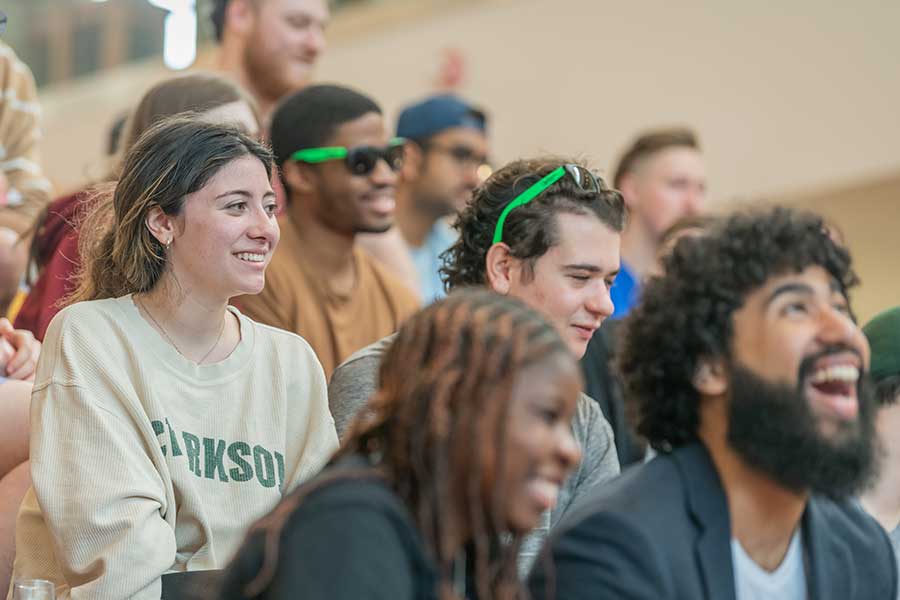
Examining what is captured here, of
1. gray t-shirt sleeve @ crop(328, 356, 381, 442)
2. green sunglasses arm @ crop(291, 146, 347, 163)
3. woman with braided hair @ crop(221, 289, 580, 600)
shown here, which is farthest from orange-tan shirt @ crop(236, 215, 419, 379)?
woman with braided hair @ crop(221, 289, 580, 600)

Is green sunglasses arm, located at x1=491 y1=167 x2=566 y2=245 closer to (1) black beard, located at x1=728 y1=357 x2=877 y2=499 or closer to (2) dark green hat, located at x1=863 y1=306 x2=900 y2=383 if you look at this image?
(2) dark green hat, located at x1=863 y1=306 x2=900 y2=383

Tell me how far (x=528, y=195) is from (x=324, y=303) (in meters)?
0.83

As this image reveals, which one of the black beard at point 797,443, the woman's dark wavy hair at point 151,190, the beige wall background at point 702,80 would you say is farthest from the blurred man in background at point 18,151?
the beige wall background at point 702,80

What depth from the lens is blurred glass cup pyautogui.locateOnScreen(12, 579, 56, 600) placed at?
2.34 meters

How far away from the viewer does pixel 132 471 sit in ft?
8.21

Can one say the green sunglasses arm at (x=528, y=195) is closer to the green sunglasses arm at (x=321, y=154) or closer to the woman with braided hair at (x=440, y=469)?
the green sunglasses arm at (x=321, y=154)

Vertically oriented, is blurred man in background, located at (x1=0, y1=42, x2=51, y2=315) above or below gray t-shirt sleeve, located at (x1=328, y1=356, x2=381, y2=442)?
above

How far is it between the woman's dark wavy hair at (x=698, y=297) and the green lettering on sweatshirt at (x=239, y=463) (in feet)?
2.35

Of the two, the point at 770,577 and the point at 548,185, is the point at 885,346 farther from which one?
the point at 770,577

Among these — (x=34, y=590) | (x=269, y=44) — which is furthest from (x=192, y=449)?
(x=269, y=44)

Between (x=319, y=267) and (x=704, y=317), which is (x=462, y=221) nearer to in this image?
(x=319, y=267)

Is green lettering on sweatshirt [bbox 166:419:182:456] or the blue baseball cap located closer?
green lettering on sweatshirt [bbox 166:419:182:456]

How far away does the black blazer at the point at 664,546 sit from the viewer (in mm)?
2105

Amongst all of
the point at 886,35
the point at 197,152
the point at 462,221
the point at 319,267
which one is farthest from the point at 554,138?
the point at 197,152
